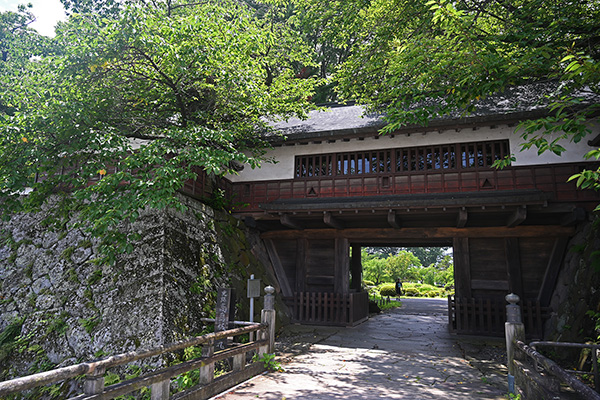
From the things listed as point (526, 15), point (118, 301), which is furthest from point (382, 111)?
point (118, 301)

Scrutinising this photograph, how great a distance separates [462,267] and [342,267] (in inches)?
165

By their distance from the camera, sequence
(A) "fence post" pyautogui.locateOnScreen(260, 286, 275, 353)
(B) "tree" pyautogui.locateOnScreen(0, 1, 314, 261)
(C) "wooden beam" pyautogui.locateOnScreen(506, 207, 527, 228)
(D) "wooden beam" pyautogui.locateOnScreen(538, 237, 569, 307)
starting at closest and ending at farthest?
(B) "tree" pyautogui.locateOnScreen(0, 1, 314, 261), (A) "fence post" pyautogui.locateOnScreen(260, 286, 275, 353), (C) "wooden beam" pyautogui.locateOnScreen(506, 207, 527, 228), (D) "wooden beam" pyautogui.locateOnScreen(538, 237, 569, 307)

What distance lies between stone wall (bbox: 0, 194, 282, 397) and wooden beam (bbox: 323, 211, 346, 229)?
332 centimetres

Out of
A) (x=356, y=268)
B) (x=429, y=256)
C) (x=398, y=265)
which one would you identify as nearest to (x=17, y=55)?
(x=356, y=268)

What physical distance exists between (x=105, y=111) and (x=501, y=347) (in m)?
12.2

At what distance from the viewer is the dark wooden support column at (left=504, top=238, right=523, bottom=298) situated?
40.7 ft

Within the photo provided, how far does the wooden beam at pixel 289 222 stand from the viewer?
43.1 feet

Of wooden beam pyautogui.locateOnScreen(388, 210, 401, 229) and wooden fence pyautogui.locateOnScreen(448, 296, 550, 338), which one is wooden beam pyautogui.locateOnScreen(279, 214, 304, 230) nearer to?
wooden beam pyautogui.locateOnScreen(388, 210, 401, 229)

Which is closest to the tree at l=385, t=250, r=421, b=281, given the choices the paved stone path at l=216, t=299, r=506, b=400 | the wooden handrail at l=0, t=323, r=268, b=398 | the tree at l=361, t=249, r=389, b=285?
the tree at l=361, t=249, r=389, b=285

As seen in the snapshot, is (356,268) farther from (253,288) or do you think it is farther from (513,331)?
(513,331)

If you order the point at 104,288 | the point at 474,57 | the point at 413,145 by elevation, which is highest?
the point at 413,145

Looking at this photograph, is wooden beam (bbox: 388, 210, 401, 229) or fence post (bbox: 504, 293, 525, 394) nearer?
fence post (bbox: 504, 293, 525, 394)

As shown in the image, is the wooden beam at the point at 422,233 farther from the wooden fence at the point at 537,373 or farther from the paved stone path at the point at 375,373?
the wooden fence at the point at 537,373

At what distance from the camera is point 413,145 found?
12.7 m
